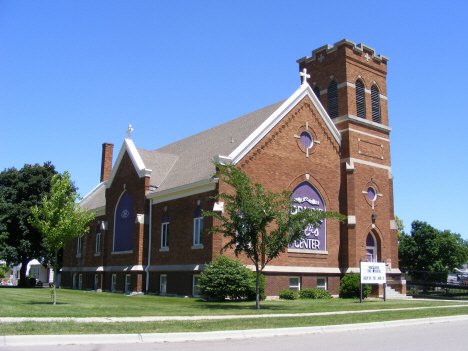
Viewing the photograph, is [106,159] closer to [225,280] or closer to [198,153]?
[198,153]

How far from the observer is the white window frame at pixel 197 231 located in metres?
27.2

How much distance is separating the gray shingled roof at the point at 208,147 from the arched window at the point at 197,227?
2.00 meters

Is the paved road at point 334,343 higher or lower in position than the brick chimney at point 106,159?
lower

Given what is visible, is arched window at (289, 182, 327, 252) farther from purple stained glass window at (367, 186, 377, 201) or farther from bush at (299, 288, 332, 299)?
purple stained glass window at (367, 186, 377, 201)

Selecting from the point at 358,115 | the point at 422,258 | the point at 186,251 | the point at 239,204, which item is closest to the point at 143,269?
the point at 186,251

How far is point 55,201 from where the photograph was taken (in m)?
20.2

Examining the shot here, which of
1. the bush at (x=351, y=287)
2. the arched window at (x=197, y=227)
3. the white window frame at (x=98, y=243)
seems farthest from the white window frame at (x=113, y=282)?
the bush at (x=351, y=287)

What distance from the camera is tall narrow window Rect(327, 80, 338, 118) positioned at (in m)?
33.0

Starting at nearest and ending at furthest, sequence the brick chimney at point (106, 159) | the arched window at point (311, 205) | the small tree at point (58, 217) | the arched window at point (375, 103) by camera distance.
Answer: the small tree at point (58, 217) → the arched window at point (311, 205) → the arched window at point (375, 103) → the brick chimney at point (106, 159)

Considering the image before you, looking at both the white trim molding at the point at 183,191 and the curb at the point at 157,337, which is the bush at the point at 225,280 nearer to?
the white trim molding at the point at 183,191

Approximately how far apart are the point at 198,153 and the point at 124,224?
23.7 feet

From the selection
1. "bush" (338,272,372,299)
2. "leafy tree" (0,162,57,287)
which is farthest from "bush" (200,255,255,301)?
"leafy tree" (0,162,57,287)

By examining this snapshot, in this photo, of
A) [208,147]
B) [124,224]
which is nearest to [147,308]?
[208,147]

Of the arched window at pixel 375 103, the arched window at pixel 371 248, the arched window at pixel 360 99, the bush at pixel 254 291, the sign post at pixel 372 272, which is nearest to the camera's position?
the bush at pixel 254 291
